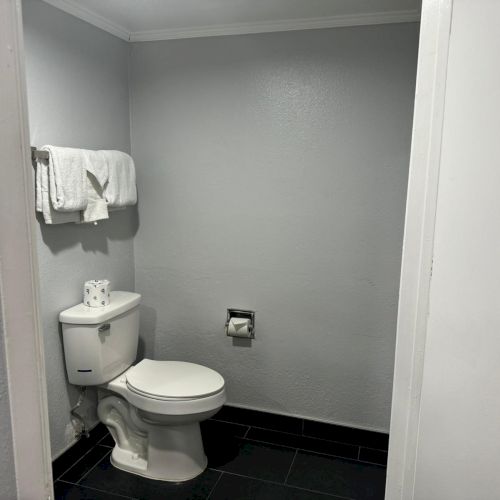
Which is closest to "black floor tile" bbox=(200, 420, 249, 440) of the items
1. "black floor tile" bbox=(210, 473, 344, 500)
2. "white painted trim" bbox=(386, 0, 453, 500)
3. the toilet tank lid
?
"black floor tile" bbox=(210, 473, 344, 500)

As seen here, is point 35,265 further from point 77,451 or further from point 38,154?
point 77,451

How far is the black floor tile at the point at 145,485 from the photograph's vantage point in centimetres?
207

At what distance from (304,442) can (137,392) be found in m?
0.96

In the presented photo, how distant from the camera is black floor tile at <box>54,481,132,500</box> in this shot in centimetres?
202

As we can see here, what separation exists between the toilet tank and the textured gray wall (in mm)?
1313

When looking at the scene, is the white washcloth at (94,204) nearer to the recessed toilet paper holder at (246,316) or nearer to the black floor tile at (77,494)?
the recessed toilet paper holder at (246,316)

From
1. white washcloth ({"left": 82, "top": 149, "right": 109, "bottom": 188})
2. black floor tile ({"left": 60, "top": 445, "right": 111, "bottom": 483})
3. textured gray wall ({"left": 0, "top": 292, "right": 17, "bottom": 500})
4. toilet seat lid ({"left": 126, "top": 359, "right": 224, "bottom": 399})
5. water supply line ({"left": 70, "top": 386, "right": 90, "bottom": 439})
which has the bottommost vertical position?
black floor tile ({"left": 60, "top": 445, "right": 111, "bottom": 483})

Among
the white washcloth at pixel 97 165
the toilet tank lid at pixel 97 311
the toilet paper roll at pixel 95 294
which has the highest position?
the white washcloth at pixel 97 165

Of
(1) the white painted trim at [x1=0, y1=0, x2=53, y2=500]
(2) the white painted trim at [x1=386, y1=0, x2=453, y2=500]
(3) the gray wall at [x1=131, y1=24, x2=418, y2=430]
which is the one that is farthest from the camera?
(3) the gray wall at [x1=131, y1=24, x2=418, y2=430]

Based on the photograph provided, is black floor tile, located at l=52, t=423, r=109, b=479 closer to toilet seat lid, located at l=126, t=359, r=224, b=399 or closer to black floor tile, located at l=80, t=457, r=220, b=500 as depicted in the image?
black floor tile, located at l=80, t=457, r=220, b=500

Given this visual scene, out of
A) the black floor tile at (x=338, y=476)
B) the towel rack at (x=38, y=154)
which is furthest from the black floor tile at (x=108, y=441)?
the towel rack at (x=38, y=154)

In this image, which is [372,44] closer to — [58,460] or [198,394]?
[198,394]

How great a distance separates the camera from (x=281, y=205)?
2402 mm

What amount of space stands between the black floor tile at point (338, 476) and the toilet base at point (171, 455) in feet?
1.54
